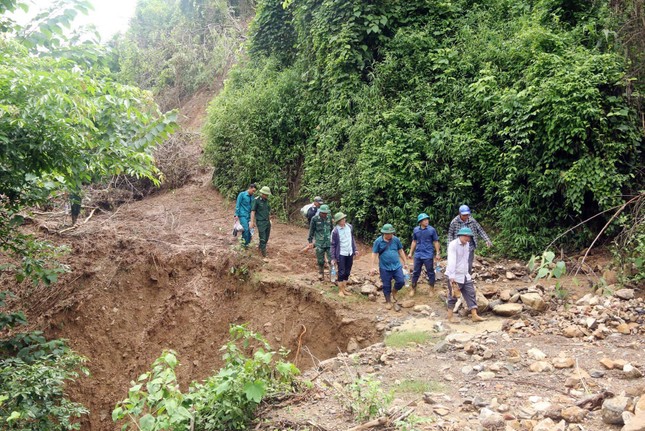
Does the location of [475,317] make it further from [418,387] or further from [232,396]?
[232,396]

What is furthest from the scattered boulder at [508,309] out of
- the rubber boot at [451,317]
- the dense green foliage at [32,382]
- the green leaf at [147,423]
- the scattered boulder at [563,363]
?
the dense green foliage at [32,382]

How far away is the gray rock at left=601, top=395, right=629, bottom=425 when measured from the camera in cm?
423

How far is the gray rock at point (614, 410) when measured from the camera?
4.23 meters

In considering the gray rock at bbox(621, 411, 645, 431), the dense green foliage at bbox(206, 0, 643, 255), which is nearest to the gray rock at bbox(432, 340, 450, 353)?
the gray rock at bbox(621, 411, 645, 431)

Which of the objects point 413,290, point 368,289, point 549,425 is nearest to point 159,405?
point 549,425

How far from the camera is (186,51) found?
2145cm

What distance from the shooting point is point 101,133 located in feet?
18.4

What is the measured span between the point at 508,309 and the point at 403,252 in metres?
1.98

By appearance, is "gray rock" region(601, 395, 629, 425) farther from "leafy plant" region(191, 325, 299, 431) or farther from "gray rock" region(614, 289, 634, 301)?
"gray rock" region(614, 289, 634, 301)

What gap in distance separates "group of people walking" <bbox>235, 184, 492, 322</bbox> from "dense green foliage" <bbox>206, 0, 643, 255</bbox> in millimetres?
1699

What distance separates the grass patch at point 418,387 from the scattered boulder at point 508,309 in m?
2.52

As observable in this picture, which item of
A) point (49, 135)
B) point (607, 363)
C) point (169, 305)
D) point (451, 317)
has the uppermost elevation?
point (49, 135)

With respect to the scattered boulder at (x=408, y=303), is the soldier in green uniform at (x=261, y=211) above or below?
above

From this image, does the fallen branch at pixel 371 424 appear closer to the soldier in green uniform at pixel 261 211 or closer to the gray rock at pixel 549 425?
the gray rock at pixel 549 425
